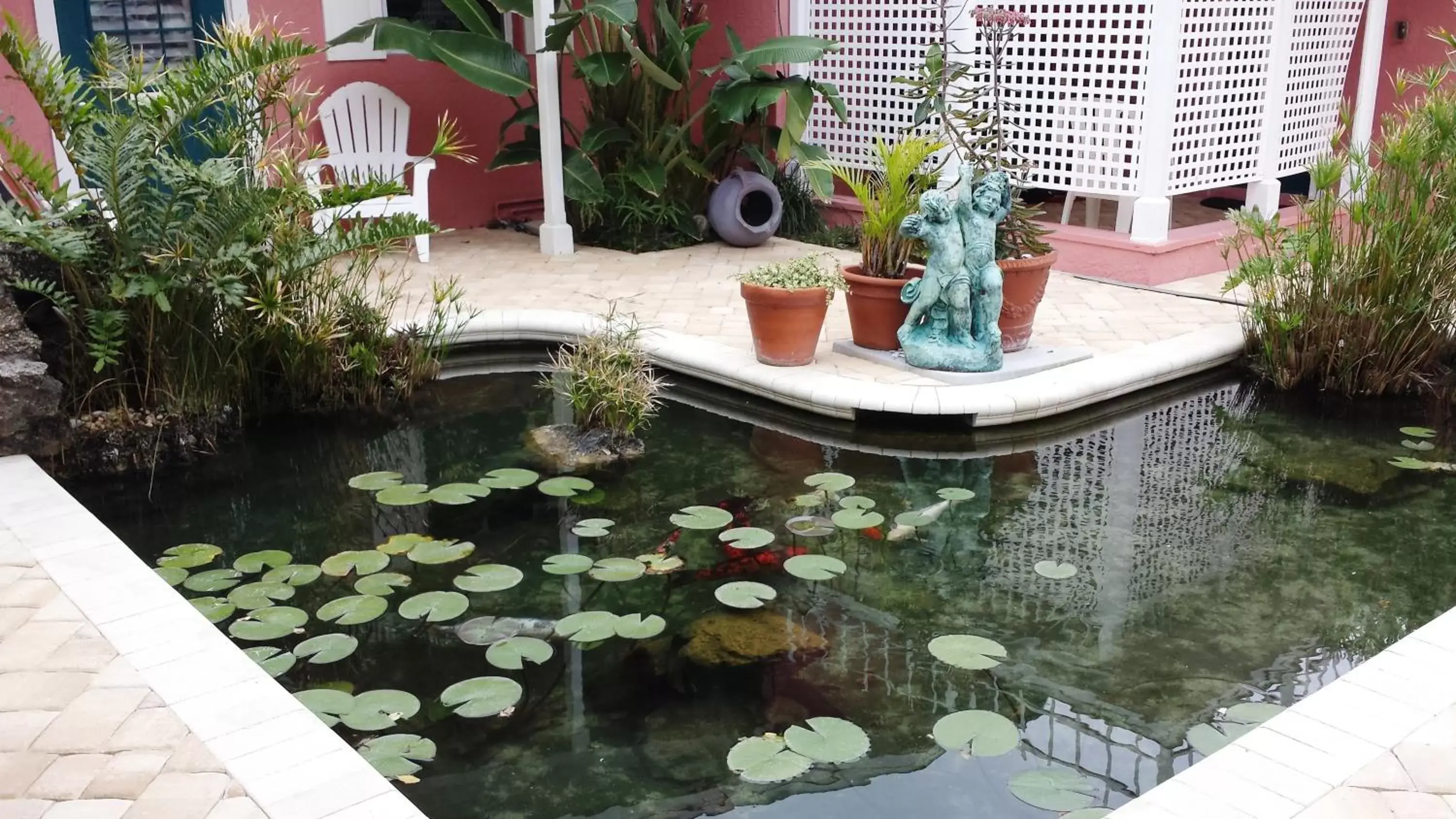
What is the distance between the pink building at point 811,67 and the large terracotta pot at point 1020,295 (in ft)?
6.52

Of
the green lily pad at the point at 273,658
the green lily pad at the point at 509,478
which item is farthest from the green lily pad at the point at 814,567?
the green lily pad at the point at 273,658

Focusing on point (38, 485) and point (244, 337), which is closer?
point (38, 485)

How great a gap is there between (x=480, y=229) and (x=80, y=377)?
188 inches

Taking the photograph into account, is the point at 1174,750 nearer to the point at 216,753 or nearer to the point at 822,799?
the point at 822,799

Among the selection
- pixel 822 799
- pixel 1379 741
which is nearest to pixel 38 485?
pixel 822 799

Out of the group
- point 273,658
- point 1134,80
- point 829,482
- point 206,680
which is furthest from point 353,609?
point 1134,80

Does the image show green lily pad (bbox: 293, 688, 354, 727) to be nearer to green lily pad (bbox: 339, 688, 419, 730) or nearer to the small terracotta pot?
green lily pad (bbox: 339, 688, 419, 730)

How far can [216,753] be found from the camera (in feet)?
9.50

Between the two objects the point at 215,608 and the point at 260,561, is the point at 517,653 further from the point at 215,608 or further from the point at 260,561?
the point at 260,561

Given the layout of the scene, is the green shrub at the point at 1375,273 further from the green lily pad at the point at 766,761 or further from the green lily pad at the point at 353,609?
the green lily pad at the point at 353,609

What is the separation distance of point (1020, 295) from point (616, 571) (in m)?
2.93

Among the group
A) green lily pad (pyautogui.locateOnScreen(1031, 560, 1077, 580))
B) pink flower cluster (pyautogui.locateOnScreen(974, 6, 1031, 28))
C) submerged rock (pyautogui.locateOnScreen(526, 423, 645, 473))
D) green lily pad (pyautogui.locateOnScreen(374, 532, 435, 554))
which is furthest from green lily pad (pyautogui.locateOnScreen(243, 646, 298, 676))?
pink flower cluster (pyautogui.locateOnScreen(974, 6, 1031, 28))

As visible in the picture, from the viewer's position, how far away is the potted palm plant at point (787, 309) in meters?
6.05

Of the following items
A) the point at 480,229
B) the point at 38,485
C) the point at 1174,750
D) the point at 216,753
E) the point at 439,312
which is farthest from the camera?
the point at 480,229
